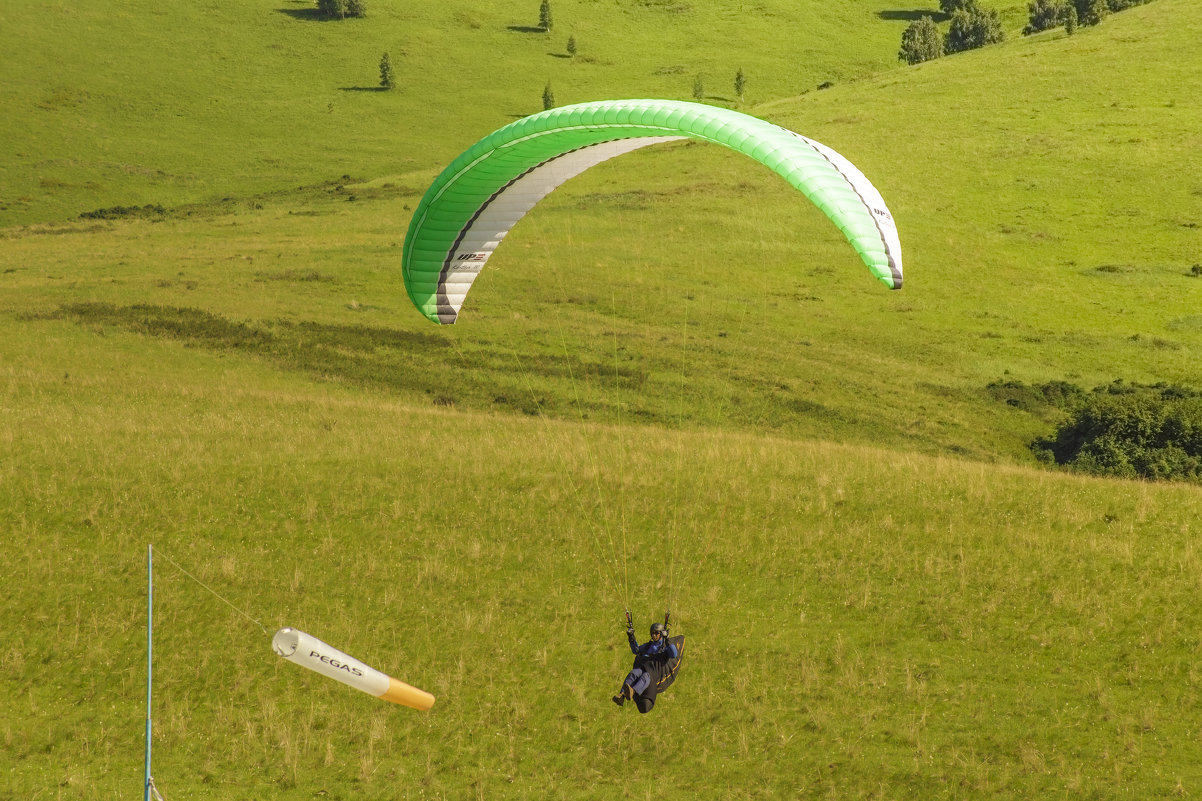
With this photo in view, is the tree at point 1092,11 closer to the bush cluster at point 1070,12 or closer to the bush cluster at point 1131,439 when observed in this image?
the bush cluster at point 1070,12

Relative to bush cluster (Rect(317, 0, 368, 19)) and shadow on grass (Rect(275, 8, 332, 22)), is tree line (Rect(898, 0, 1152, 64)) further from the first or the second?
shadow on grass (Rect(275, 8, 332, 22))

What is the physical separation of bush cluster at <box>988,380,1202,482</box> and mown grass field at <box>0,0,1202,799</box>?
4.19ft

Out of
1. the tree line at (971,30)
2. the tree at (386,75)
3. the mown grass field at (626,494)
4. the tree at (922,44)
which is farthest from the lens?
the tree at (386,75)

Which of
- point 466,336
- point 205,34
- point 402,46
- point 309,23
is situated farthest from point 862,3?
point 466,336

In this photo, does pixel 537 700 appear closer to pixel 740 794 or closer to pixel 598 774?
pixel 598 774

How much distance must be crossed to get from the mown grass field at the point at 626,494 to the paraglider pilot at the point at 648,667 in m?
1.87

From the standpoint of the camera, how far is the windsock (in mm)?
10375

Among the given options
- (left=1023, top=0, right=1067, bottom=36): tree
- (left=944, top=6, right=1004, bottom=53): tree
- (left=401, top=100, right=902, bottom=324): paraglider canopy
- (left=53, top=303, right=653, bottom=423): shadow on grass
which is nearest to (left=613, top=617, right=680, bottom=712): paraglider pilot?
(left=401, top=100, right=902, bottom=324): paraglider canopy

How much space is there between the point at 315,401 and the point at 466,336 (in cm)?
1125

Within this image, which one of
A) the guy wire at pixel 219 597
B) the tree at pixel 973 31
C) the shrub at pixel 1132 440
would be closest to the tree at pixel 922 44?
the tree at pixel 973 31

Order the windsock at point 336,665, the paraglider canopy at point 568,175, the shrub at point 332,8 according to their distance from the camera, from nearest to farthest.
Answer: the windsock at point 336,665 → the paraglider canopy at point 568,175 → the shrub at point 332,8

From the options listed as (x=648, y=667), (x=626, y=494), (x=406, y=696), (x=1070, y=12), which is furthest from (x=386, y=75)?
(x=406, y=696)

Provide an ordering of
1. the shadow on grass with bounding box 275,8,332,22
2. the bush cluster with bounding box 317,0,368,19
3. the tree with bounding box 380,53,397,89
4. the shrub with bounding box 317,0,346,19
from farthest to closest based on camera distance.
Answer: the shadow on grass with bounding box 275,8,332,22 → the bush cluster with bounding box 317,0,368,19 → the shrub with bounding box 317,0,346,19 → the tree with bounding box 380,53,397,89

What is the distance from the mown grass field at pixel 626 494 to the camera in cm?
1519
